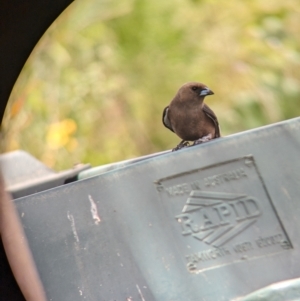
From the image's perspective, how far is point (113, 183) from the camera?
1.61m

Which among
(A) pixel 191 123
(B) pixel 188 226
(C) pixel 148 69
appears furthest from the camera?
(C) pixel 148 69

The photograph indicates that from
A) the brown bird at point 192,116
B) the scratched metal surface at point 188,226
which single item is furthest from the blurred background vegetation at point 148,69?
the scratched metal surface at point 188,226

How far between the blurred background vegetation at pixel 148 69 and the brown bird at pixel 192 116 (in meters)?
1.32

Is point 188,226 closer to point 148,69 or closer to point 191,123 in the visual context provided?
point 191,123

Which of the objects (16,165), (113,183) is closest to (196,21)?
(16,165)

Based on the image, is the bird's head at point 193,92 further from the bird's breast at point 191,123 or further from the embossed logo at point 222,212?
the embossed logo at point 222,212

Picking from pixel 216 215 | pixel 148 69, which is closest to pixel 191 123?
pixel 216 215

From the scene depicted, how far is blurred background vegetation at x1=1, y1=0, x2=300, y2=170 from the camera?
3715mm

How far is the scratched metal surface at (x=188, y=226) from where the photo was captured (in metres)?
1.58

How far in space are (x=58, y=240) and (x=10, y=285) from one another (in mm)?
173

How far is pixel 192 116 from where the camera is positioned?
7.45ft

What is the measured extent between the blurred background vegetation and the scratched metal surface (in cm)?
205

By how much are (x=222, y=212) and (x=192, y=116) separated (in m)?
0.72

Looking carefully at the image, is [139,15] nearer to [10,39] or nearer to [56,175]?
[56,175]
